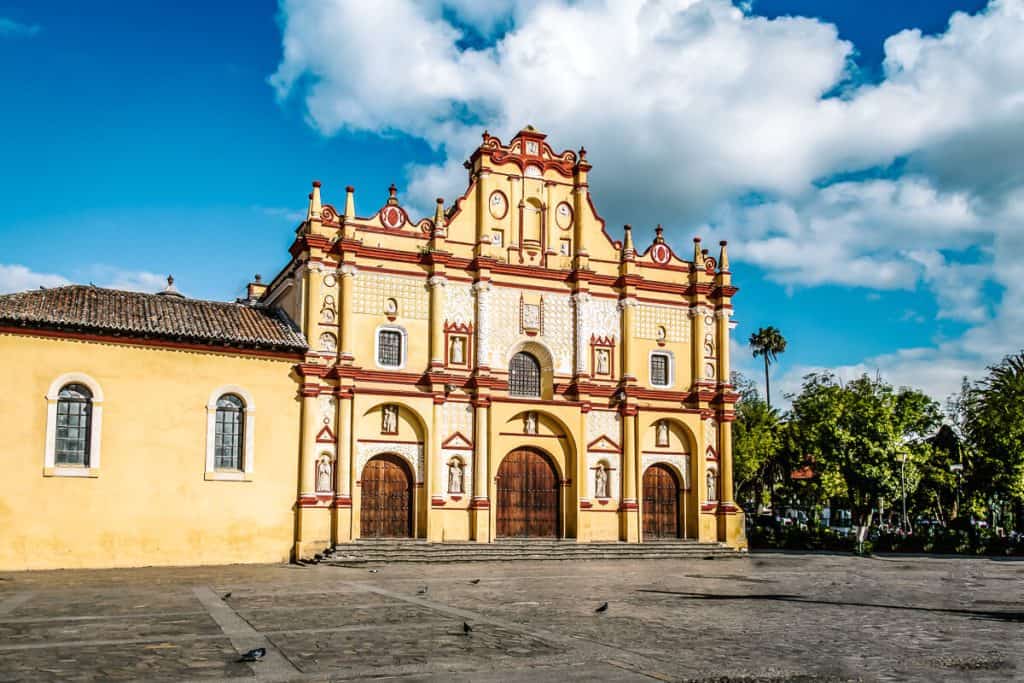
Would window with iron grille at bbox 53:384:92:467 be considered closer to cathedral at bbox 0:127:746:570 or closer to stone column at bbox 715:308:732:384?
cathedral at bbox 0:127:746:570

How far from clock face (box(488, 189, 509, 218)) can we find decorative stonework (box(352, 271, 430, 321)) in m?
4.12

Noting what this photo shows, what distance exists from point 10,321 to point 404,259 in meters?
12.5

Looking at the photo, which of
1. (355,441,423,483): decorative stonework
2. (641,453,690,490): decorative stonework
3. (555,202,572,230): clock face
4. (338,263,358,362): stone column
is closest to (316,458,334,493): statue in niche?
(355,441,423,483): decorative stonework

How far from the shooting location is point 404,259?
1308 inches

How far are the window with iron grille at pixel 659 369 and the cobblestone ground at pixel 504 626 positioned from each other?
12170 millimetres

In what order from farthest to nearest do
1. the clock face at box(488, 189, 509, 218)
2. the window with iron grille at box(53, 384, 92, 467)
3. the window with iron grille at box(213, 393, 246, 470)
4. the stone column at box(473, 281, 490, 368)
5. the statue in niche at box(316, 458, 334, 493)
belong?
the clock face at box(488, 189, 509, 218), the stone column at box(473, 281, 490, 368), the statue in niche at box(316, 458, 334, 493), the window with iron grille at box(213, 393, 246, 470), the window with iron grille at box(53, 384, 92, 467)

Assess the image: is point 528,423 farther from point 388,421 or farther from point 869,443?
point 869,443

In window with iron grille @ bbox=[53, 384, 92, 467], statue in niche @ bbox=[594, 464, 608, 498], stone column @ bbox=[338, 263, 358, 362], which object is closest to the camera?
window with iron grille @ bbox=[53, 384, 92, 467]

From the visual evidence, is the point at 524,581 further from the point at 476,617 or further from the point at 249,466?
the point at 249,466

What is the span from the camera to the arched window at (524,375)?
115 ft

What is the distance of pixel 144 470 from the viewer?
91.5 feet

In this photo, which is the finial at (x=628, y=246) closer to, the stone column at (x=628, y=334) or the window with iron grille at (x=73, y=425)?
the stone column at (x=628, y=334)

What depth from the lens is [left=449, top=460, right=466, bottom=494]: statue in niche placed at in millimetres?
32812

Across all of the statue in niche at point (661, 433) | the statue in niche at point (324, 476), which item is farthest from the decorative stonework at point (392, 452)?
the statue in niche at point (661, 433)
